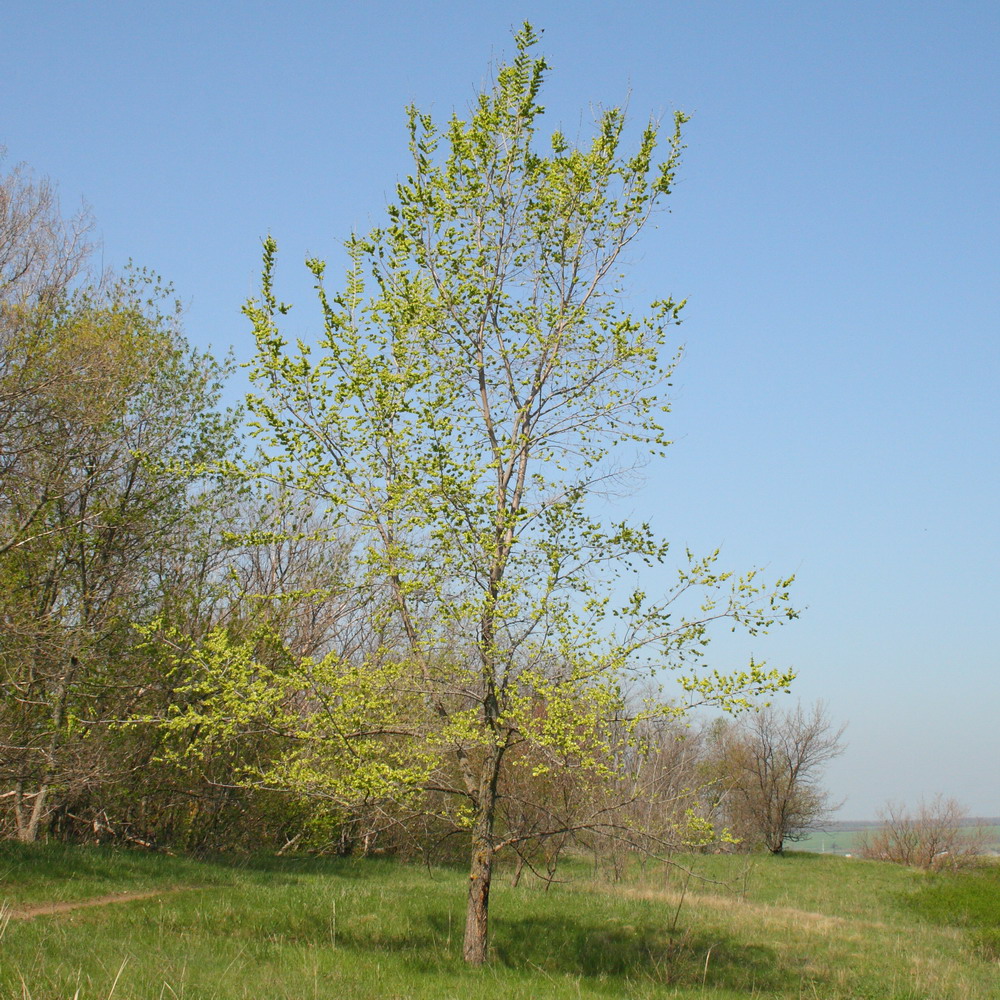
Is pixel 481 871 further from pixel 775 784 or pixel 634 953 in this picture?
pixel 775 784

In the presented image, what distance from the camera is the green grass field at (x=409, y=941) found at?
287 inches

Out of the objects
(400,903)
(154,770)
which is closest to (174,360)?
(154,770)

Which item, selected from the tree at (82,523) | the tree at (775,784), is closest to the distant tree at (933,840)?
the tree at (775,784)

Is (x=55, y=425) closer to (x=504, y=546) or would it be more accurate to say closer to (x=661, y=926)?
(x=504, y=546)

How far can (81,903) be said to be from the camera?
451 inches

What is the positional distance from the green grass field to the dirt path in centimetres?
10

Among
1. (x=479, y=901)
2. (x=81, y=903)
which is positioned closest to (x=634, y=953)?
(x=479, y=901)

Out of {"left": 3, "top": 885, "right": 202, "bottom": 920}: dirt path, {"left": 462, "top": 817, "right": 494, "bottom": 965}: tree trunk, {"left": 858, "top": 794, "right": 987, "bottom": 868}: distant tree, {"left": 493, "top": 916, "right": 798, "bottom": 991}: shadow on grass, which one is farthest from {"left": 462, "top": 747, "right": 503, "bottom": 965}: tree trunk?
{"left": 858, "top": 794, "right": 987, "bottom": 868}: distant tree

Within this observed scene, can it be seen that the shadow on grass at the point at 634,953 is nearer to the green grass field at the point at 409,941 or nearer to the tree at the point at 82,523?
the green grass field at the point at 409,941

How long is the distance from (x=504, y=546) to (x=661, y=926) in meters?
→ 8.09

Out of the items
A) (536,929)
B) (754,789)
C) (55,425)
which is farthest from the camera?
(754,789)

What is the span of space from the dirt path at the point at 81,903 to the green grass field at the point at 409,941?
4.0 inches

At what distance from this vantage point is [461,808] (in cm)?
934

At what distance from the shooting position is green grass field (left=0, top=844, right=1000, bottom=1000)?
23.9 feet
